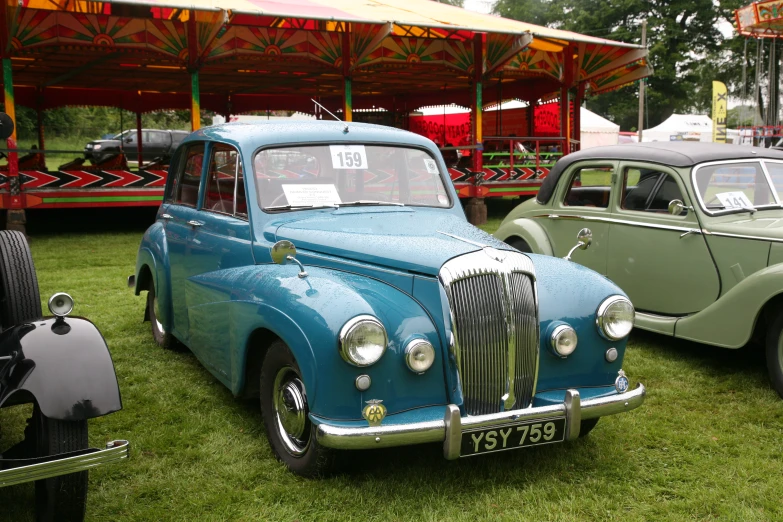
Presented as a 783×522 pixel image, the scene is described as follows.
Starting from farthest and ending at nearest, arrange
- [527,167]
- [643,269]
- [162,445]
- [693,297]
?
1. [527,167]
2. [643,269]
3. [693,297]
4. [162,445]

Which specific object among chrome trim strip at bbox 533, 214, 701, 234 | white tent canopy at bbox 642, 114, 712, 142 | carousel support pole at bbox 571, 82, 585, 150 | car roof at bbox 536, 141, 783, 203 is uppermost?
white tent canopy at bbox 642, 114, 712, 142

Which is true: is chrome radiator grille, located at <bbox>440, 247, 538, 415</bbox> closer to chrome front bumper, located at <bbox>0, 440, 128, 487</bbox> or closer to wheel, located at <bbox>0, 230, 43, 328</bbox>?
chrome front bumper, located at <bbox>0, 440, 128, 487</bbox>

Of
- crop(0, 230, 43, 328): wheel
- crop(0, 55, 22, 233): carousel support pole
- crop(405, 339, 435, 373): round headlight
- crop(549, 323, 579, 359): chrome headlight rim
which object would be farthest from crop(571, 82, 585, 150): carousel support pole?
crop(0, 230, 43, 328): wheel

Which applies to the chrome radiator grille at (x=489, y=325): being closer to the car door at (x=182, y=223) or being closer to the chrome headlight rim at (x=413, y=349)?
the chrome headlight rim at (x=413, y=349)

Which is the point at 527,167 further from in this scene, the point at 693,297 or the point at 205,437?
the point at 205,437

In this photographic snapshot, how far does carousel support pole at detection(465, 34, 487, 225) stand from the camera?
14.2 metres

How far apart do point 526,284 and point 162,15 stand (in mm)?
11901

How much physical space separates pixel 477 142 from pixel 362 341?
39.3 feet

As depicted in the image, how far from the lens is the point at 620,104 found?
47.2 meters

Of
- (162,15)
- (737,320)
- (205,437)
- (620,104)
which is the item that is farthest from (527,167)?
(620,104)

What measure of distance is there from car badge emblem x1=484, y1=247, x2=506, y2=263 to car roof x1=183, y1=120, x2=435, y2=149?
1484 mm

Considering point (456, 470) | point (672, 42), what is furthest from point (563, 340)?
point (672, 42)

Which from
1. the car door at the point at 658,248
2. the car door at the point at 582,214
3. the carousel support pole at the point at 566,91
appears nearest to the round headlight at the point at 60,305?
the car door at the point at 658,248

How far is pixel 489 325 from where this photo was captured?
3148 mm
